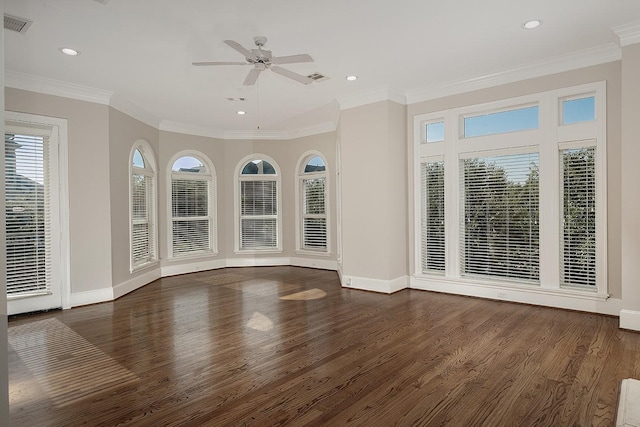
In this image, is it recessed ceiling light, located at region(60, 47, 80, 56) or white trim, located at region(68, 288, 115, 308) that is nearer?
recessed ceiling light, located at region(60, 47, 80, 56)

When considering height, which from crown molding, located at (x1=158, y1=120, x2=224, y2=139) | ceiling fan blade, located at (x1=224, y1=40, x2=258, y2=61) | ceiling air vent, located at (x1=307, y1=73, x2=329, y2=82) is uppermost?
ceiling air vent, located at (x1=307, y1=73, x2=329, y2=82)

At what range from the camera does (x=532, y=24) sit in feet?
12.0

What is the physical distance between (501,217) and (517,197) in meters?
0.32

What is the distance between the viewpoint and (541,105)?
4707 mm

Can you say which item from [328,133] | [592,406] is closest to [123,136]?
[328,133]

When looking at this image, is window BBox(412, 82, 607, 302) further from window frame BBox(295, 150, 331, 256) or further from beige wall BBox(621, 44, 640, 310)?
window frame BBox(295, 150, 331, 256)

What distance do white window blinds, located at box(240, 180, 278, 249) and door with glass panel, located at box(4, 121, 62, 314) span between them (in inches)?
150

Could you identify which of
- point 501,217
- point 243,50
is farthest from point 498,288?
point 243,50

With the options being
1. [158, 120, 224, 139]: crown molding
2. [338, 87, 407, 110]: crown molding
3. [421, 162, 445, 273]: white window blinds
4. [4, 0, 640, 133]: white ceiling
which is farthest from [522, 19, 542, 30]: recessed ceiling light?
[158, 120, 224, 139]: crown molding

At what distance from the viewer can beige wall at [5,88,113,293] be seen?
5117 mm

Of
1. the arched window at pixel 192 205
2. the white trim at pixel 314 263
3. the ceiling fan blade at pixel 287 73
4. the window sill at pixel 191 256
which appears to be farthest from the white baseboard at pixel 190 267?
the ceiling fan blade at pixel 287 73

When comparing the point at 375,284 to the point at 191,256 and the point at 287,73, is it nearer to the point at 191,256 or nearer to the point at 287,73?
the point at 287,73

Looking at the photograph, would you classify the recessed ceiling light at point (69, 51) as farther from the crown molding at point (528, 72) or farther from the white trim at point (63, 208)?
the crown molding at point (528, 72)

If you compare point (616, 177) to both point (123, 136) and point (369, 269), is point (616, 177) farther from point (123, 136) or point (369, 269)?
point (123, 136)
